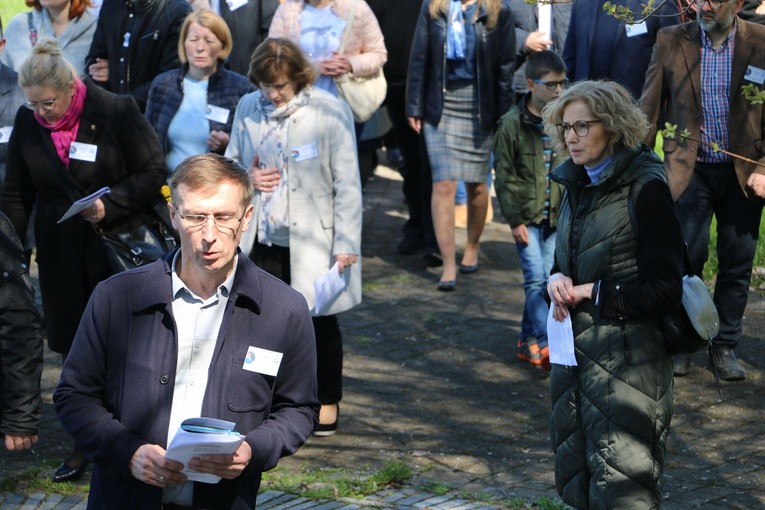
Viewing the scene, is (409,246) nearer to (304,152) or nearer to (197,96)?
(197,96)

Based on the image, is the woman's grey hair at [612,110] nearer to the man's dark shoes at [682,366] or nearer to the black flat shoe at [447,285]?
the man's dark shoes at [682,366]

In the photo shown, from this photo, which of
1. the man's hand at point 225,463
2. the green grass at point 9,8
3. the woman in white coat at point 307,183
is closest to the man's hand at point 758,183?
the woman in white coat at point 307,183

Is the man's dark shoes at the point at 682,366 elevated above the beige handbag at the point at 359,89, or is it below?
below

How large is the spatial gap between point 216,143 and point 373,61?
2.00 m

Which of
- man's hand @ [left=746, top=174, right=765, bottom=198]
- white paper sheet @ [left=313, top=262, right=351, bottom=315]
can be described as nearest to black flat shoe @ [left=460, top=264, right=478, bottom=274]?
man's hand @ [left=746, top=174, right=765, bottom=198]

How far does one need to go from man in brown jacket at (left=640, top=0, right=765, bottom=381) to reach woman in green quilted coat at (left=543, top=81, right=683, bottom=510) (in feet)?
8.36

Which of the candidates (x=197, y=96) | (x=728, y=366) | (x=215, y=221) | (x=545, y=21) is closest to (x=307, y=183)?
(x=197, y=96)

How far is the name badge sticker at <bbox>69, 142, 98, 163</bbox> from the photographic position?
7016 mm

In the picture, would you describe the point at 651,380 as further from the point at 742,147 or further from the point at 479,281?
the point at 479,281

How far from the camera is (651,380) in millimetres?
5297

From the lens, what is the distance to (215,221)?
13.1 feet

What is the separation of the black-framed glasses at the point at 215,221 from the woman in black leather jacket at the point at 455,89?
257 inches

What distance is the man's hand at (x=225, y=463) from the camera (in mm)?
3717

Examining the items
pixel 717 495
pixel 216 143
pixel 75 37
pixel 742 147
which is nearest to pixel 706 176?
pixel 742 147
